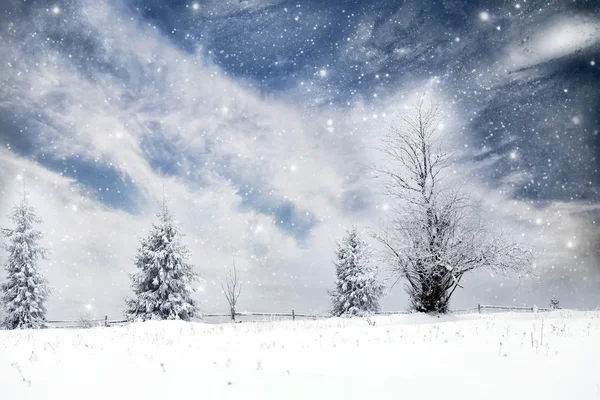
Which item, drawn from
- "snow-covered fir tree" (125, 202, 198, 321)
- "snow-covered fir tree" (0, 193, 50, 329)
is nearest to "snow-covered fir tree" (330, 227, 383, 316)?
"snow-covered fir tree" (125, 202, 198, 321)

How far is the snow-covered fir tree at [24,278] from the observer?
24750 millimetres

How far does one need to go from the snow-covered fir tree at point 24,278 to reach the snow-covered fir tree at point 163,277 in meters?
5.46

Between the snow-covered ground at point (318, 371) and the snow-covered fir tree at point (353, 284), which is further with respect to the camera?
the snow-covered fir tree at point (353, 284)

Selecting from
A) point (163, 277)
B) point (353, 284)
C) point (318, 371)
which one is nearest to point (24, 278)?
point (163, 277)

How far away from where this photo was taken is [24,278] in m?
25.2

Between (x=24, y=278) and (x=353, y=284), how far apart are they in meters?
22.3

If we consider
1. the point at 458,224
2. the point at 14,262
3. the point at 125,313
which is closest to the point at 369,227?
the point at 458,224

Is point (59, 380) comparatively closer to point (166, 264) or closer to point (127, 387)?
point (127, 387)

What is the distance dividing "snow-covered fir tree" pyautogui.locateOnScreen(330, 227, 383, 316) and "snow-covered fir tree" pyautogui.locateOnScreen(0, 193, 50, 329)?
67.1 feet

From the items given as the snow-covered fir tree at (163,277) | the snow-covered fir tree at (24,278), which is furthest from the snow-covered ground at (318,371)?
the snow-covered fir tree at (24,278)

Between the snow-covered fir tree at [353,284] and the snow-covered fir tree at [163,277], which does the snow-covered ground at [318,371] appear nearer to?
the snow-covered fir tree at [163,277]

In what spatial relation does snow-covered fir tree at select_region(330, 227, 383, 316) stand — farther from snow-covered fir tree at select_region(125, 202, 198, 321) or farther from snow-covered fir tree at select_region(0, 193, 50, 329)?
snow-covered fir tree at select_region(0, 193, 50, 329)

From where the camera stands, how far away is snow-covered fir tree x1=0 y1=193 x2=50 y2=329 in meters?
24.8

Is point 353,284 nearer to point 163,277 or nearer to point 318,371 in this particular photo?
point 163,277
